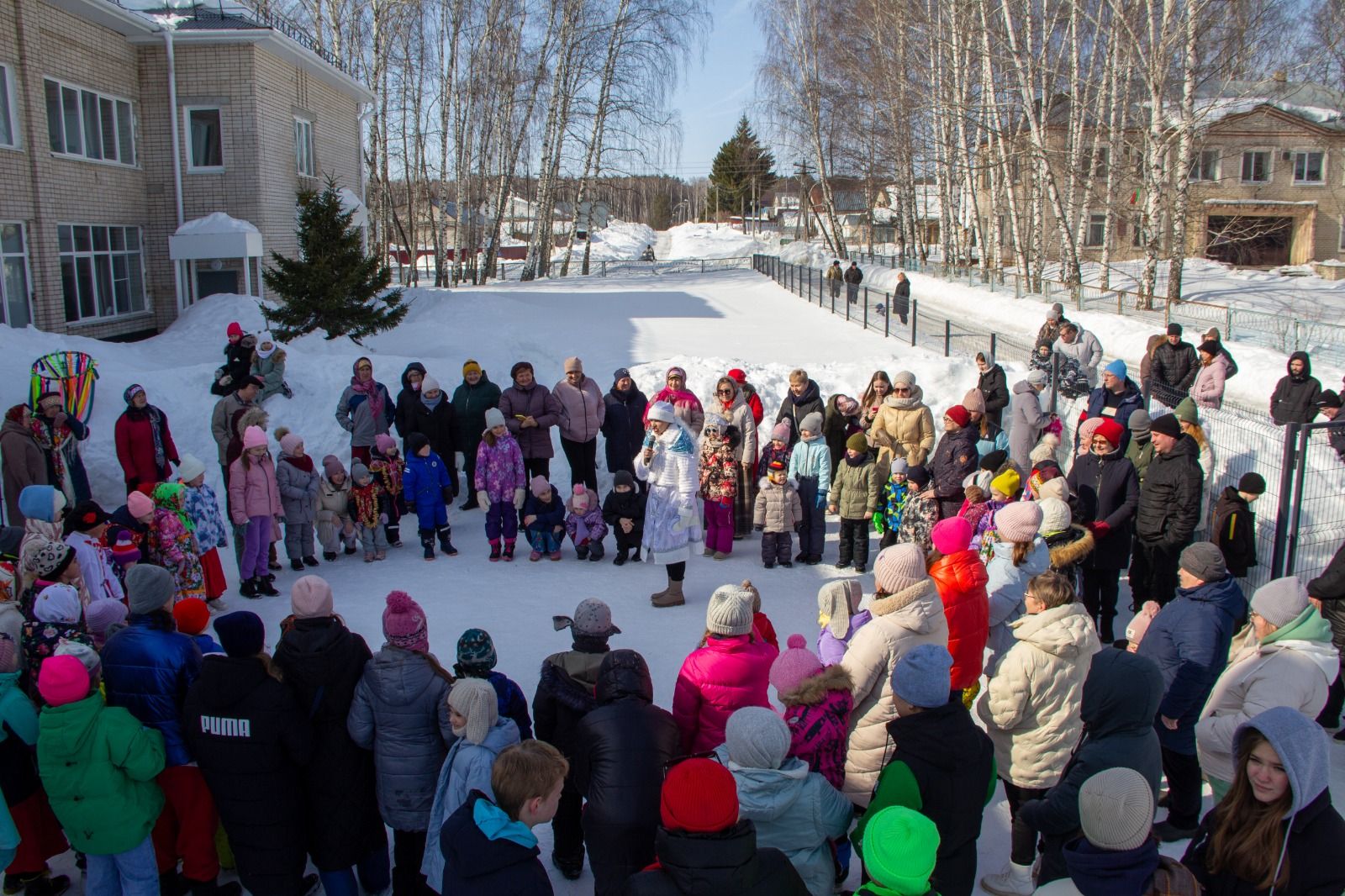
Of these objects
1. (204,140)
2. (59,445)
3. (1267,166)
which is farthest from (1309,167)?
(59,445)

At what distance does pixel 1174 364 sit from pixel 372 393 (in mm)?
8882

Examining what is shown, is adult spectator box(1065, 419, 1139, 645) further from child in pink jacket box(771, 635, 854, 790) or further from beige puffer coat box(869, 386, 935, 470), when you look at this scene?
child in pink jacket box(771, 635, 854, 790)

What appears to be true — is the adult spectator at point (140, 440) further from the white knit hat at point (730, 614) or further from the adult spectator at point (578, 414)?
the white knit hat at point (730, 614)

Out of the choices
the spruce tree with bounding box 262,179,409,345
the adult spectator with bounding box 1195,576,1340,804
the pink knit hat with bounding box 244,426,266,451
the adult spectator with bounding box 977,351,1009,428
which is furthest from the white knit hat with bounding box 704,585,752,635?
the spruce tree with bounding box 262,179,409,345

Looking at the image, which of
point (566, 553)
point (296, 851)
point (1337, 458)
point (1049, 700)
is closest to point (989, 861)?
point (1049, 700)

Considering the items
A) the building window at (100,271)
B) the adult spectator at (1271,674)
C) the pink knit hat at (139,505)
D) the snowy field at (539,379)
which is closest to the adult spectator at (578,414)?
the snowy field at (539,379)

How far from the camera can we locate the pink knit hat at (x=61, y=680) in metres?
3.55

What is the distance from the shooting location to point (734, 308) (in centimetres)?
2259

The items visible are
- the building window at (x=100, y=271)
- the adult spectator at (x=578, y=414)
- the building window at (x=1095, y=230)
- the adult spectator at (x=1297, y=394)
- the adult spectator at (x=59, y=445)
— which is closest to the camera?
the adult spectator at (x=59, y=445)

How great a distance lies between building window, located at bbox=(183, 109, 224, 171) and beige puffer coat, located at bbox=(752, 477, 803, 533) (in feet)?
58.7

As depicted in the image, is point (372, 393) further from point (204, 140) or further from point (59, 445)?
point (204, 140)

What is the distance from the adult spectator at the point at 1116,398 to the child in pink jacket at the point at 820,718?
236 inches

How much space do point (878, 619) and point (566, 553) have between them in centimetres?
503

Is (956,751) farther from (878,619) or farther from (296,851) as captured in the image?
(296,851)
